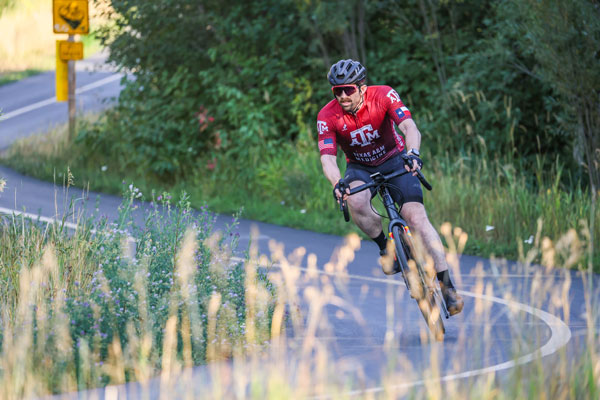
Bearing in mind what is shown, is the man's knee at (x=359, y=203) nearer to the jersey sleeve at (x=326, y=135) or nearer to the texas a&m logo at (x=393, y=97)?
the jersey sleeve at (x=326, y=135)

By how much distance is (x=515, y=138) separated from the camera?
53.4 feet

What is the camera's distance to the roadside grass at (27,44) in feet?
127

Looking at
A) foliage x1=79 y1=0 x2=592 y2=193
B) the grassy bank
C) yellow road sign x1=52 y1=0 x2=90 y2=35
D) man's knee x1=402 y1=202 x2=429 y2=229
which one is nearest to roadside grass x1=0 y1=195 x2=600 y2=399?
man's knee x1=402 y1=202 x2=429 y2=229

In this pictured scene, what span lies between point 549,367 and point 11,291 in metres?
3.93

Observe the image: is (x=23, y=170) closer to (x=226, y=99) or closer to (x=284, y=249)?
(x=226, y=99)

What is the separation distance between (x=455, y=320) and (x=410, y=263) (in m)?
0.95

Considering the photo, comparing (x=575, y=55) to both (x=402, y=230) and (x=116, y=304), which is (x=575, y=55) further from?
(x=116, y=304)

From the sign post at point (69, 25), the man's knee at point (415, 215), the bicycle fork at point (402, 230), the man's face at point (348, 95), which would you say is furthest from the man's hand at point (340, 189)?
the sign post at point (69, 25)

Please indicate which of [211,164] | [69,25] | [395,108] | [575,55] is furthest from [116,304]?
[69,25]

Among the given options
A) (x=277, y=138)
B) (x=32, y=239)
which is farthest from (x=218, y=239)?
(x=277, y=138)

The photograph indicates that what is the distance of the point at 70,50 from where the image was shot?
68.9 feet

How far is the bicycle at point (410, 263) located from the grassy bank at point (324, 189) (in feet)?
5.91

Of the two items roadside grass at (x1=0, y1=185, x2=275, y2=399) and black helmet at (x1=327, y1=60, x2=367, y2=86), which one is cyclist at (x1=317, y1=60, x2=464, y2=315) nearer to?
black helmet at (x1=327, y1=60, x2=367, y2=86)

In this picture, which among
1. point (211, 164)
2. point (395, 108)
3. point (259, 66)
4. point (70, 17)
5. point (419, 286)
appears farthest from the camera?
point (70, 17)
